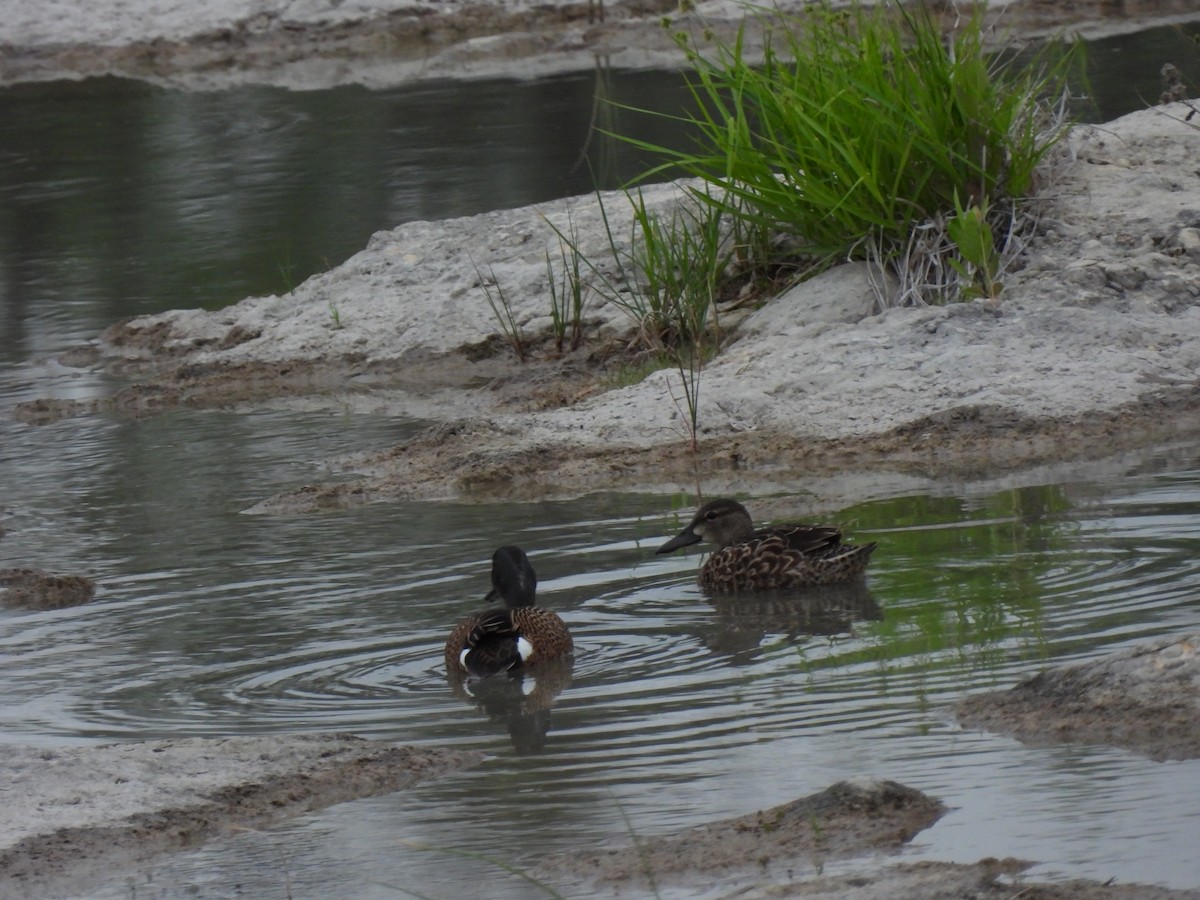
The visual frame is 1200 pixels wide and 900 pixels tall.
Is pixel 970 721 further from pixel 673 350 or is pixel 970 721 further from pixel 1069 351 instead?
pixel 673 350

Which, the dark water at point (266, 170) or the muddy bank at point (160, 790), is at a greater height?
the muddy bank at point (160, 790)

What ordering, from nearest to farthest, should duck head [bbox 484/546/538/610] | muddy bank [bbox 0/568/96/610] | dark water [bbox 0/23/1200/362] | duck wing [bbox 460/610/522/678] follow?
1. duck wing [bbox 460/610/522/678]
2. duck head [bbox 484/546/538/610]
3. muddy bank [bbox 0/568/96/610]
4. dark water [bbox 0/23/1200/362]

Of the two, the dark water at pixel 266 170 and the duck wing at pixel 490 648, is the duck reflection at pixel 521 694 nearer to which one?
the duck wing at pixel 490 648

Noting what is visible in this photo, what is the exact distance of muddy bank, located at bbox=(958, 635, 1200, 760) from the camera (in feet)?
16.1

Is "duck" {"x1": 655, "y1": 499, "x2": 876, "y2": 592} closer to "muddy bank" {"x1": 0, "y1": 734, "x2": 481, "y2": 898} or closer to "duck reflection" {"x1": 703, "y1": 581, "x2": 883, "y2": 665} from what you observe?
"duck reflection" {"x1": 703, "y1": 581, "x2": 883, "y2": 665}

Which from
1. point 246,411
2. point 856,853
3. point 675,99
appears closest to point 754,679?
point 856,853

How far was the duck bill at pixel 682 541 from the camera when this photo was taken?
8.01 metres

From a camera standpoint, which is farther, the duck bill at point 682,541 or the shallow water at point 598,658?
the duck bill at point 682,541

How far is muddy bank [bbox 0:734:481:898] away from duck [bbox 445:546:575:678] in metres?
0.96

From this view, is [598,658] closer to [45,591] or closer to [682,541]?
[682,541]

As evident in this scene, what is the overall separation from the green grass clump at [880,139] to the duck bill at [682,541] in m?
2.80

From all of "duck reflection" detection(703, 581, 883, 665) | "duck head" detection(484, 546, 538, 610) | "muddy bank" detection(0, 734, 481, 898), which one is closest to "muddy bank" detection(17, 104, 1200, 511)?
"duck reflection" detection(703, 581, 883, 665)

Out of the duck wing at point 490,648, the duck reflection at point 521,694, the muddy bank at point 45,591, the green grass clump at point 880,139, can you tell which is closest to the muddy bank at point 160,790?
the duck reflection at point 521,694

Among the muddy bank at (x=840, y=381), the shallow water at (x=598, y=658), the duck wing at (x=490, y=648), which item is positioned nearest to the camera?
the shallow water at (x=598, y=658)
